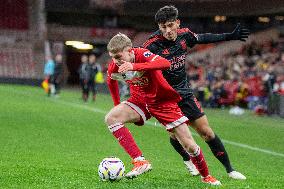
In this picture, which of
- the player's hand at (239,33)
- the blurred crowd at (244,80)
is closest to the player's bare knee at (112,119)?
the player's hand at (239,33)

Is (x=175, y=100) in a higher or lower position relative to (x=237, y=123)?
higher

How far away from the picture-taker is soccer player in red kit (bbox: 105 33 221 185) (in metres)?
8.39

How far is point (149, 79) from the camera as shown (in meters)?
8.70

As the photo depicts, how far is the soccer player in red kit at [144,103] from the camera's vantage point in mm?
8391

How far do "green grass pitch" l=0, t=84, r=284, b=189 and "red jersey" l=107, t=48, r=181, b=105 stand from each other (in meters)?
1.09

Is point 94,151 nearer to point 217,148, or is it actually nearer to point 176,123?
point 217,148

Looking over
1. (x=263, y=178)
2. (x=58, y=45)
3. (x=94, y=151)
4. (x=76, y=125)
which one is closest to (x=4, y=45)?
(x=58, y=45)

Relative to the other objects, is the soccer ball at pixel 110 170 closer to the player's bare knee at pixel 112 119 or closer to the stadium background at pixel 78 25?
the player's bare knee at pixel 112 119

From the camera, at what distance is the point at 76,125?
18422mm

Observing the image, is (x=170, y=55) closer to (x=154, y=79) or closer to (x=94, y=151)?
(x=154, y=79)

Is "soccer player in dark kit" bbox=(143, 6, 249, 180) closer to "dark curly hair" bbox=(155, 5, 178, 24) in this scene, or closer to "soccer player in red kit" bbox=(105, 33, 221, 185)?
"dark curly hair" bbox=(155, 5, 178, 24)

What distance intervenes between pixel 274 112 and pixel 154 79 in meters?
18.3

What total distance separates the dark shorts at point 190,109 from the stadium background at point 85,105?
888mm

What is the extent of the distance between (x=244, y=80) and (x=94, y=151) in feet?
62.5
